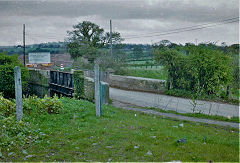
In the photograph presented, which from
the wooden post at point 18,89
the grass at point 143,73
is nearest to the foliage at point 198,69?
the grass at point 143,73

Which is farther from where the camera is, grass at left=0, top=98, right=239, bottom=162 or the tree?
the tree

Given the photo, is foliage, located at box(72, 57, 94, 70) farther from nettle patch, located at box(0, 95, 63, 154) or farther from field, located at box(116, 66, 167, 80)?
nettle patch, located at box(0, 95, 63, 154)

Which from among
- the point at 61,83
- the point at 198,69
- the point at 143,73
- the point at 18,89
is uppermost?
the point at 198,69

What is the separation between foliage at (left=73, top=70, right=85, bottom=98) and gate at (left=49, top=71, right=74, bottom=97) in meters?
0.79

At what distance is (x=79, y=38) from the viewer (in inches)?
1684

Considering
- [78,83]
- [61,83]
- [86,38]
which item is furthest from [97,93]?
[86,38]

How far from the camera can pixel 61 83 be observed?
20.1 metres

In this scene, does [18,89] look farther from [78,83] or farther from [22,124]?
[78,83]

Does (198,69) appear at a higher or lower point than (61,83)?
higher

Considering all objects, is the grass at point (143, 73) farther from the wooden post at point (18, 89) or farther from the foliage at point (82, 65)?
the wooden post at point (18, 89)

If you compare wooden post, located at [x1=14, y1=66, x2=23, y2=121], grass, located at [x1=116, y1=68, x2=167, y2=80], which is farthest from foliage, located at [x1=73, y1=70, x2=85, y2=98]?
grass, located at [x1=116, y1=68, x2=167, y2=80]

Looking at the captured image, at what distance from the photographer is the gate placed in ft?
60.0

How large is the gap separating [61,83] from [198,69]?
9508mm

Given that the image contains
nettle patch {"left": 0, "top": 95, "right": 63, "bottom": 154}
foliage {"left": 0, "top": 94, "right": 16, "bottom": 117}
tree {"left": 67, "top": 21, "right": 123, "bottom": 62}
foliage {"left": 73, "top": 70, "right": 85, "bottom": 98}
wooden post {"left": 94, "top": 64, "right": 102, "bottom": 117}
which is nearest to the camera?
nettle patch {"left": 0, "top": 95, "right": 63, "bottom": 154}
